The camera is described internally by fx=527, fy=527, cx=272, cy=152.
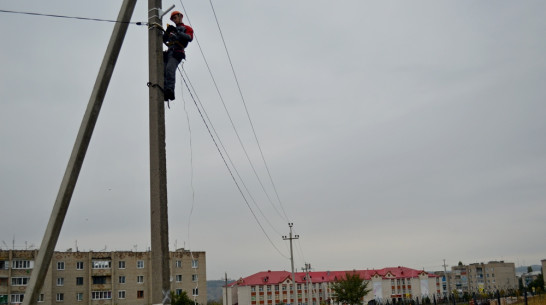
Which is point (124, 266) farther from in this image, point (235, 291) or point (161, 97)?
point (161, 97)

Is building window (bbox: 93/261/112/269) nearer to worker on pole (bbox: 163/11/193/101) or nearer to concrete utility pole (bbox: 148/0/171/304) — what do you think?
worker on pole (bbox: 163/11/193/101)

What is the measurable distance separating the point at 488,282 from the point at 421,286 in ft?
166

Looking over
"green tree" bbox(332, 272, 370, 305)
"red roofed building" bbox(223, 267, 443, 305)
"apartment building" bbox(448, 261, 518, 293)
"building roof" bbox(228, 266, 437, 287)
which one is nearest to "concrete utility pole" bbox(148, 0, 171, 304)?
"green tree" bbox(332, 272, 370, 305)

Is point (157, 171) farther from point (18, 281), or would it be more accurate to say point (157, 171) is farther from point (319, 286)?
point (319, 286)

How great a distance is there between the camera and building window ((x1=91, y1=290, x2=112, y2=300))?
64.3m

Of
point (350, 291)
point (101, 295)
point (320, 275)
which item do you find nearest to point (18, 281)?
point (101, 295)

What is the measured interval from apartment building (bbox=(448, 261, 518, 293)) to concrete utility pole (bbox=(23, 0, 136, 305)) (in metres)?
153

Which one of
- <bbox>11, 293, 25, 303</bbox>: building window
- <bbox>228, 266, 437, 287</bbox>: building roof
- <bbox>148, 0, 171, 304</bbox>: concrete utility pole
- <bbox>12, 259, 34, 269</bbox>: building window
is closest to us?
<bbox>148, 0, 171, 304</bbox>: concrete utility pole

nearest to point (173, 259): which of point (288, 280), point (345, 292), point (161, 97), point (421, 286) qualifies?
point (345, 292)

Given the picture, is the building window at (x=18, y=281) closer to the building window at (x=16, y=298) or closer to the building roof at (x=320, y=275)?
the building window at (x=16, y=298)

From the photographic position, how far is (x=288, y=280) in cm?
9888

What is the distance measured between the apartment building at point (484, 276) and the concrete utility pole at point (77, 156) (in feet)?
503

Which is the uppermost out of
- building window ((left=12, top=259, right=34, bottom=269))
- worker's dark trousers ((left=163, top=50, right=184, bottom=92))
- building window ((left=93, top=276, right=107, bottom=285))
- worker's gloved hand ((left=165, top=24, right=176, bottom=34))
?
worker's gloved hand ((left=165, top=24, right=176, bottom=34))

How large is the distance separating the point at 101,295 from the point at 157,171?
6371 centimetres
